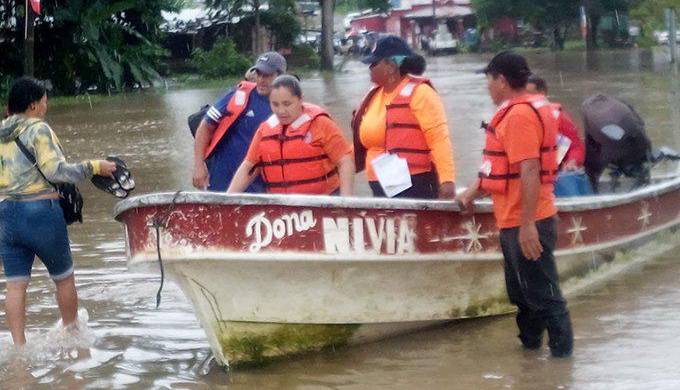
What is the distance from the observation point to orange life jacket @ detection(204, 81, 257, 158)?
7426mm

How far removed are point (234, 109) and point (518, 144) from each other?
86.9 inches

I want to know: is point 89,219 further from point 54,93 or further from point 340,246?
point 54,93

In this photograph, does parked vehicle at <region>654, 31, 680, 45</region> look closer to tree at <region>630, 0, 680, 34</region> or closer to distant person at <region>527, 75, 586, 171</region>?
tree at <region>630, 0, 680, 34</region>

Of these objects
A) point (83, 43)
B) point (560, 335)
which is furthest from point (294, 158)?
point (83, 43)

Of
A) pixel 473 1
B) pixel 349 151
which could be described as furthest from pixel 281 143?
pixel 473 1

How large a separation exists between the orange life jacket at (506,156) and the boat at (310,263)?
45 cm

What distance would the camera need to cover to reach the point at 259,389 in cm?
615

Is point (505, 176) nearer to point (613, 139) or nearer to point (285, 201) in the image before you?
point (285, 201)

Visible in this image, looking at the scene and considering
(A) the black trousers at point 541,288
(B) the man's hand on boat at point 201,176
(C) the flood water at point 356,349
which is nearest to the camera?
(A) the black trousers at point 541,288

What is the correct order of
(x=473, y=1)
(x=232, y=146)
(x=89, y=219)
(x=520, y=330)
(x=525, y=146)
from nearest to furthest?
1. (x=525, y=146)
2. (x=520, y=330)
3. (x=232, y=146)
4. (x=89, y=219)
5. (x=473, y=1)

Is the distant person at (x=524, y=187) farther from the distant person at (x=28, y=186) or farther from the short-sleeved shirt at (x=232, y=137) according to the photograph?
the distant person at (x=28, y=186)

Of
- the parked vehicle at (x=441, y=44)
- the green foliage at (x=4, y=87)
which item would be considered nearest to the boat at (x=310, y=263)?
the green foliage at (x=4, y=87)

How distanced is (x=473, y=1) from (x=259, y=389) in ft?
186

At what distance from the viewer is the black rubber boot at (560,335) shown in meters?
6.23
